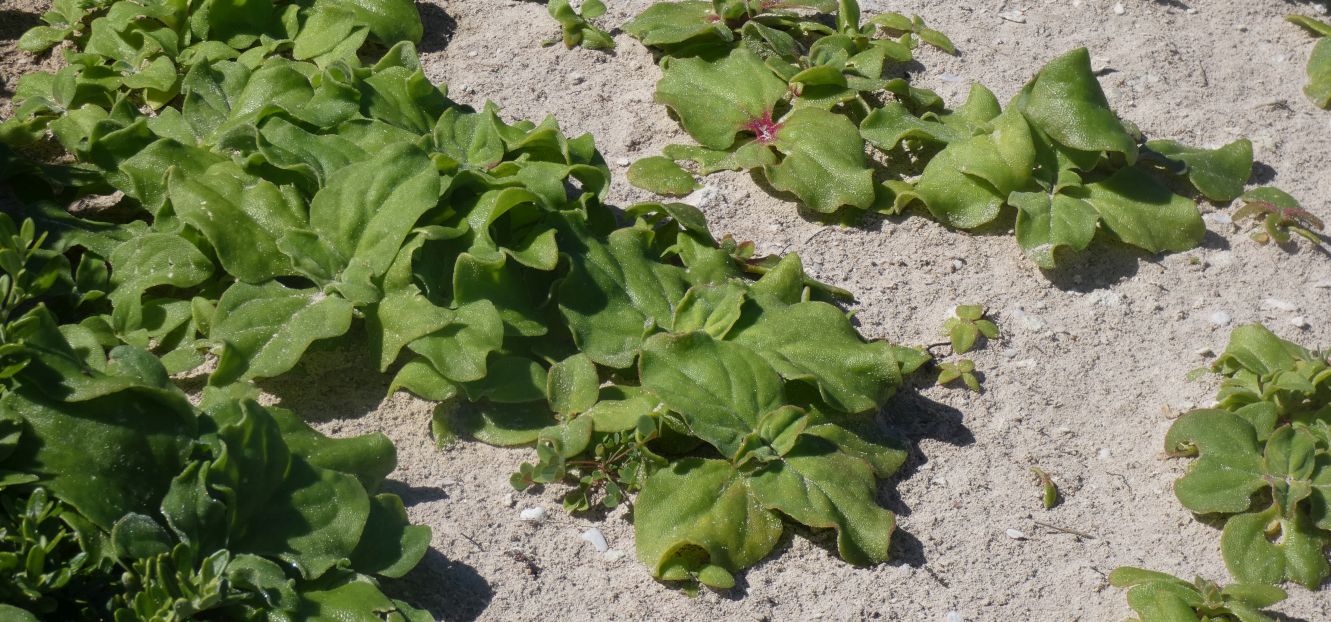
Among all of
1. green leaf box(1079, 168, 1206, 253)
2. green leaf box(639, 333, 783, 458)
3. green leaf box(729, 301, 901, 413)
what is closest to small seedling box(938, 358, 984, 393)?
green leaf box(729, 301, 901, 413)

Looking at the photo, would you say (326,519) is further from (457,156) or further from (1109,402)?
(1109,402)

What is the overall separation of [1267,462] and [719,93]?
1981 mm

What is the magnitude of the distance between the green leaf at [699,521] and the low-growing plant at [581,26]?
1.85m

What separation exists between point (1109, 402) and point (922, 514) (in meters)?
0.73

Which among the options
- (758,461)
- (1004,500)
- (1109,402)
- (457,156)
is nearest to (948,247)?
(1109,402)

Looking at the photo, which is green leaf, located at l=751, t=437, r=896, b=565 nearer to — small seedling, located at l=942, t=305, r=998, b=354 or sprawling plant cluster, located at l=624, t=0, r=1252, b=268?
small seedling, located at l=942, t=305, r=998, b=354

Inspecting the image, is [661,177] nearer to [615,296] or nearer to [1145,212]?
[615,296]

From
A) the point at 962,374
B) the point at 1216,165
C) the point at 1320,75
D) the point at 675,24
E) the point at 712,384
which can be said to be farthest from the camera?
the point at 1320,75

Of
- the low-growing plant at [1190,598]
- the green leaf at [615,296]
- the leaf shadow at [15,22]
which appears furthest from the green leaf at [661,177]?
the leaf shadow at [15,22]

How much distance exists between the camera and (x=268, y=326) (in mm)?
3070

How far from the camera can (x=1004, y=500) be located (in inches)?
129

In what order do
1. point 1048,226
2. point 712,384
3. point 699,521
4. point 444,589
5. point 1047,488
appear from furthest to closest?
1. point 1048,226
2. point 1047,488
3. point 712,384
4. point 699,521
5. point 444,589

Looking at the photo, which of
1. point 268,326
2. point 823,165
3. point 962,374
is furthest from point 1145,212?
point 268,326

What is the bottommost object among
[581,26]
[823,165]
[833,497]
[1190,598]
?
[1190,598]
